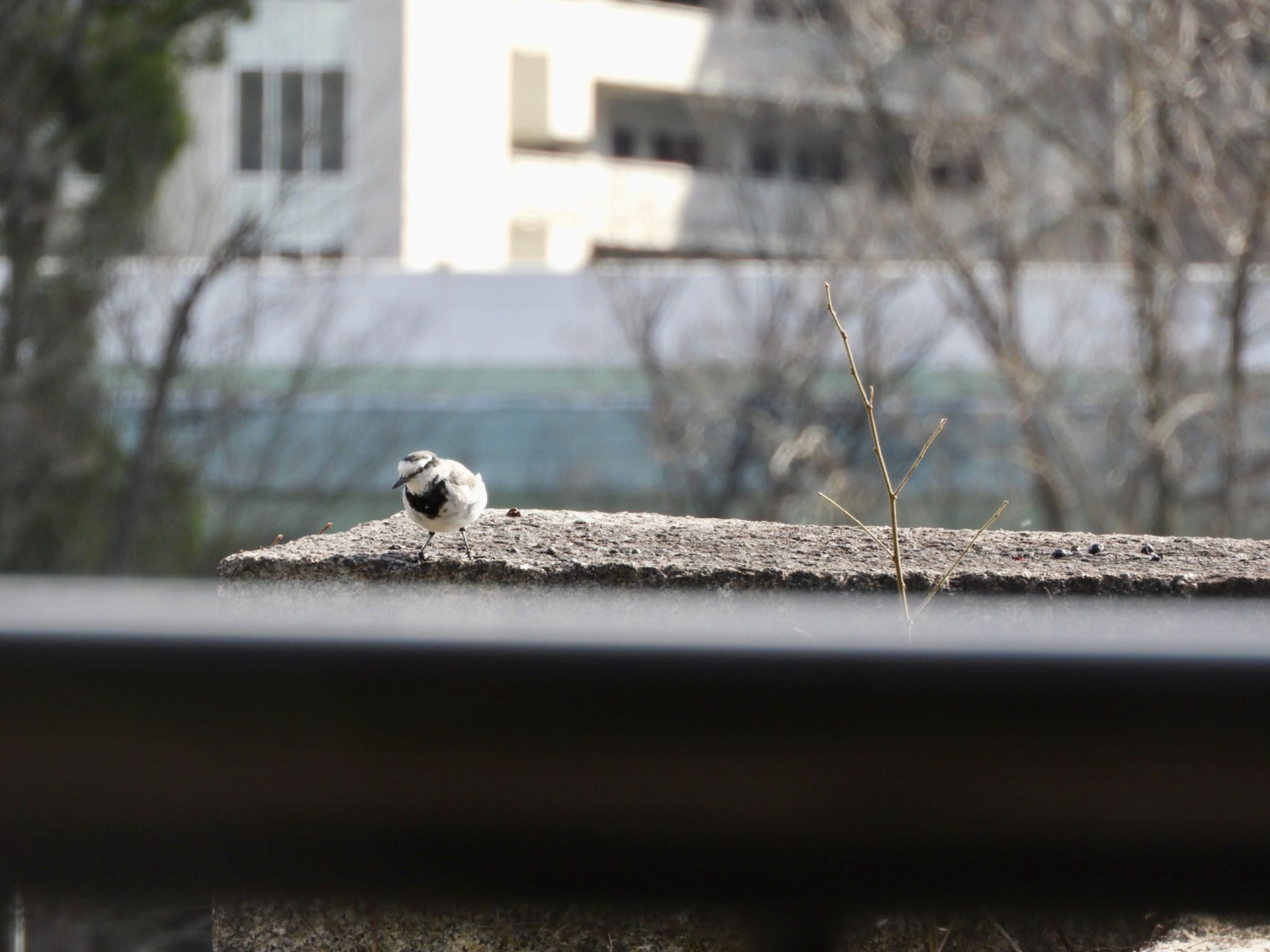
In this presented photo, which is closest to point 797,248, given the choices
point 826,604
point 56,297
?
point 56,297

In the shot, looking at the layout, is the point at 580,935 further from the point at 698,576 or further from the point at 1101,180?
the point at 1101,180

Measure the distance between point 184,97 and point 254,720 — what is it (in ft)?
59.0

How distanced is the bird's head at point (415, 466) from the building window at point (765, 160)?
15.1m

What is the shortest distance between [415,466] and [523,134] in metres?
24.7

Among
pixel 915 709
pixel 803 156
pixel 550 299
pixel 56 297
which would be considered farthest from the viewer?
pixel 803 156

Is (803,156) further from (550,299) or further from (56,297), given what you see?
(56,297)

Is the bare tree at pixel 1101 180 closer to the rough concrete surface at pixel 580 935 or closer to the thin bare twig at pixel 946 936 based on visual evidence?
the rough concrete surface at pixel 580 935

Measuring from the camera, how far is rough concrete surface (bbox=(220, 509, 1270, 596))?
323 cm

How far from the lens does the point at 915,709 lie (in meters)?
0.96

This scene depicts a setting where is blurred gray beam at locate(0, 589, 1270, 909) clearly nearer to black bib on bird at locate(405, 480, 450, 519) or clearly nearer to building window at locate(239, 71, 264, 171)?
black bib on bird at locate(405, 480, 450, 519)

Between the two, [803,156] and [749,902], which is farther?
[803,156]

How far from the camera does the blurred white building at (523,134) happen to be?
1608 centimetres

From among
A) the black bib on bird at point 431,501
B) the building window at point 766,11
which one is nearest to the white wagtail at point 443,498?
the black bib on bird at point 431,501

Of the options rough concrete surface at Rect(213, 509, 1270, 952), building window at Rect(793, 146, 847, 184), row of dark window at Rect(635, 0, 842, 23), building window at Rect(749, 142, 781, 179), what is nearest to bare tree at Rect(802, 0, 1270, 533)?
row of dark window at Rect(635, 0, 842, 23)
